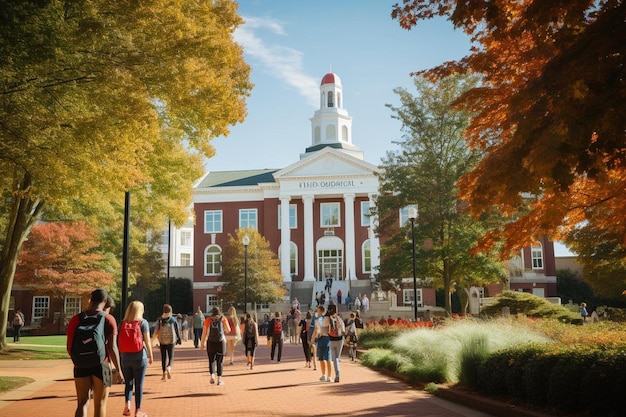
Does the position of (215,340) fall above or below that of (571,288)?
below

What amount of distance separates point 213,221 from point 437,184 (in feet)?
111

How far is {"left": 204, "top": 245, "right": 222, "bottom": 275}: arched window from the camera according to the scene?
62375mm

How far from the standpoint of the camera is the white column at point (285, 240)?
5894 cm

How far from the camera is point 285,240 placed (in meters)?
59.5

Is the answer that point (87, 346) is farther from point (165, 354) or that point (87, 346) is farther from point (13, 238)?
point (13, 238)

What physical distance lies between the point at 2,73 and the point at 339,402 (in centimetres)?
849

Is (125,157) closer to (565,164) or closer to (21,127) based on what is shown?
(21,127)

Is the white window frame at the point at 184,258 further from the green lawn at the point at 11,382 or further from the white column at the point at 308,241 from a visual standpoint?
the green lawn at the point at 11,382

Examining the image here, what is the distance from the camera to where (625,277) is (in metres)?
40.3

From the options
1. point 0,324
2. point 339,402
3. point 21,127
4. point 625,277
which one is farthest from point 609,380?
point 625,277

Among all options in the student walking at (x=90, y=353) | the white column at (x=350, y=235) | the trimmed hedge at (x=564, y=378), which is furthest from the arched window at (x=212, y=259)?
the student walking at (x=90, y=353)

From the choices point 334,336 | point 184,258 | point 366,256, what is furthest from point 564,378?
point 184,258

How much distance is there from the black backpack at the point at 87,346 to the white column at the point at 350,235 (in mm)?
50810

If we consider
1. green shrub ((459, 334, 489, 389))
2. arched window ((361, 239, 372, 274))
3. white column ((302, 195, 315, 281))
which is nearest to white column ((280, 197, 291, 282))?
white column ((302, 195, 315, 281))
